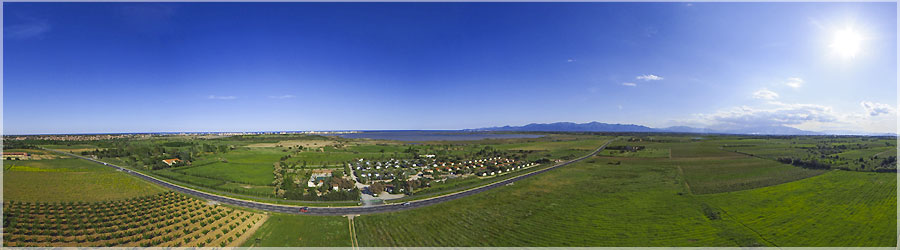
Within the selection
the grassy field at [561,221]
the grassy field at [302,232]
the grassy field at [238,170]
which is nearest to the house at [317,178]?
the grassy field at [238,170]

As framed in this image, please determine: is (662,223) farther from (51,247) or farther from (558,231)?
(51,247)

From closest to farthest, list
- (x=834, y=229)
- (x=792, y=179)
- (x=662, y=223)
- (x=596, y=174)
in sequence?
(x=834, y=229) → (x=662, y=223) → (x=792, y=179) → (x=596, y=174)

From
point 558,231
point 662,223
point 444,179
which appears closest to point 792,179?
point 662,223

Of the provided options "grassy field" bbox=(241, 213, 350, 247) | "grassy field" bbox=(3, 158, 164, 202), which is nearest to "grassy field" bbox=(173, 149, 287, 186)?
"grassy field" bbox=(3, 158, 164, 202)

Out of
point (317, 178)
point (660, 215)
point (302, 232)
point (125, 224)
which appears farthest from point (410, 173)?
point (660, 215)

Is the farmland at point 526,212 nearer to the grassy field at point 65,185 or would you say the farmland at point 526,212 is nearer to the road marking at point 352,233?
the grassy field at point 65,185

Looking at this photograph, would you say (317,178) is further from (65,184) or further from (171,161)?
(171,161)
